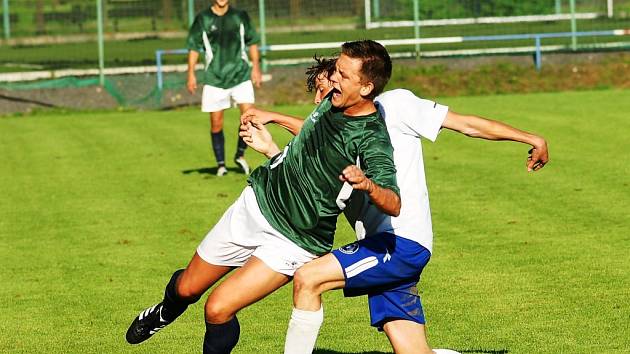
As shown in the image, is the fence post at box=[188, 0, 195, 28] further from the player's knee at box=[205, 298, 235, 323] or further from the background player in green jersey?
the player's knee at box=[205, 298, 235, 323]

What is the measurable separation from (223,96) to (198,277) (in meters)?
10.0

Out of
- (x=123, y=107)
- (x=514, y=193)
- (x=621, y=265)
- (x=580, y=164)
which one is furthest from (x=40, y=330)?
(x=123, y=107)

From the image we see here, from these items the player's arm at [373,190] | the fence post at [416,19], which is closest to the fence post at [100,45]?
the fence post at [416,19]

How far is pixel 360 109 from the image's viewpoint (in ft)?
20.6

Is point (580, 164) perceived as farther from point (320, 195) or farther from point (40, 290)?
point (320, 195)

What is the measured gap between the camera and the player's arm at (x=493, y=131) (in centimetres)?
652

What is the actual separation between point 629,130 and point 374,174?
1349 centimetres

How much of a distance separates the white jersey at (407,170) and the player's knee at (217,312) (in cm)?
82

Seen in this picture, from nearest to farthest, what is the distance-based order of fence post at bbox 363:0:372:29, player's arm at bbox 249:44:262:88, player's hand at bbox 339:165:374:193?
player's hand at bbox 339:165:374:193, player's arm at bbox 249:44:262:88, fence post at bbox 363:0:372:29

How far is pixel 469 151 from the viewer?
17.5 metres

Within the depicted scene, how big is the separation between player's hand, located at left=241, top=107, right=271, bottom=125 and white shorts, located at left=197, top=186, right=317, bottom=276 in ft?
1.80

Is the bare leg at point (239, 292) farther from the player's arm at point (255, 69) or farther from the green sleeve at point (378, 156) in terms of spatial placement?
the player's arm at point (255, 69)

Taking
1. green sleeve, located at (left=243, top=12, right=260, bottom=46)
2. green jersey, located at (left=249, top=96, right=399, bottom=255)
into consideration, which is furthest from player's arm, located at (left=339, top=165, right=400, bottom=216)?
green sleeve, located at (left=243, top=12, right=260, bottom=46)

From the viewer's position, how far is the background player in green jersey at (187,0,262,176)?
16734mm
